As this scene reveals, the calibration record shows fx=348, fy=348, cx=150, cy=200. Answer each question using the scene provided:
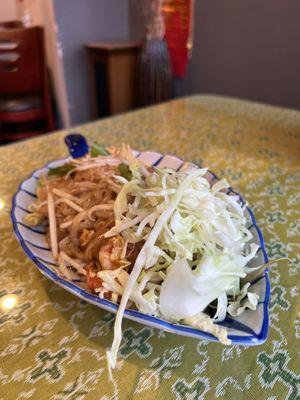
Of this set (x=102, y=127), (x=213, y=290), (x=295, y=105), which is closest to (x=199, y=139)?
(x=102, y=127)

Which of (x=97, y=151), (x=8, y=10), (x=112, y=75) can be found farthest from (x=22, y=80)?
(x=97, y=151)

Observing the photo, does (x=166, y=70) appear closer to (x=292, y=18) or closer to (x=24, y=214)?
(x=292, y=18)

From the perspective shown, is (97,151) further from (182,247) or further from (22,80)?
(22,80)

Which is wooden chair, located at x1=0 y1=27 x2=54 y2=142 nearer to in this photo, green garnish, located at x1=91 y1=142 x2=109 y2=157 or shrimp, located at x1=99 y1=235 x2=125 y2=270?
green garnish, located at x1=91 y1=142 x2=109 y2=157

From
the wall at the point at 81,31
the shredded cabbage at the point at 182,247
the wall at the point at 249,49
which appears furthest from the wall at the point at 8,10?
the shredded cabbage at the point at 182,247

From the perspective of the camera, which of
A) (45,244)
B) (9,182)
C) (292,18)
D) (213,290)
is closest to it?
(213,290)

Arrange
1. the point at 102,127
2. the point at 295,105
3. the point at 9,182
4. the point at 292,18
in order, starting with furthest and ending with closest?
the point at 295,105 → the point at 292,18 → the point at 102,127 → the point at 9,182

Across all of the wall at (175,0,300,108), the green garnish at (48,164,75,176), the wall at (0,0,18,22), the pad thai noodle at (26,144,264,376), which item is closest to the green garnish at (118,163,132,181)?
the pad thai noodle at (26,144,264,376)

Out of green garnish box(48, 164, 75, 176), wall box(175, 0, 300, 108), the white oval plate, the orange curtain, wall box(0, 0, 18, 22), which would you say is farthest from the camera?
wall box(0, 0, 18, 22)
